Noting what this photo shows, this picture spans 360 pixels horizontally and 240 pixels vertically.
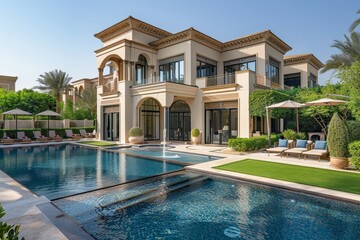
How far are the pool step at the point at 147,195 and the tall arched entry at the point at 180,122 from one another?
1385cm

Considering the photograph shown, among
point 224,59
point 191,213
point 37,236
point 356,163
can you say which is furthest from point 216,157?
point 224,59

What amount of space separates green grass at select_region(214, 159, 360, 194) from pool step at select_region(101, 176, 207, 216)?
200 cm

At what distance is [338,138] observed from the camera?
9766 mm

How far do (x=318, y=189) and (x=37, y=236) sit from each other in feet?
24.0

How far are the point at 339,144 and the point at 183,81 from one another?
14.4 m

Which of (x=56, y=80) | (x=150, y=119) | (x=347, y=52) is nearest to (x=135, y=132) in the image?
(x=150, y=119)

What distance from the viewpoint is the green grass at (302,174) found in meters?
7.48

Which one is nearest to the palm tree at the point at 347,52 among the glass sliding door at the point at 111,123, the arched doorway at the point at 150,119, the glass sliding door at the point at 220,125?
the glass sliding door at the point at 220,125

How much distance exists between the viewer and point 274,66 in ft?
77.3

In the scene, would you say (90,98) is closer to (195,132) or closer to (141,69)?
(141,69)

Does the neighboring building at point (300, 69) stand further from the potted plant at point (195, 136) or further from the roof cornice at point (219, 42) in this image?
the potted plant at point (195, 136)

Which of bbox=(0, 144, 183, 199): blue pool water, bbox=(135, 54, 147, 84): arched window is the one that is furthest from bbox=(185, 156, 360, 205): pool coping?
bbox=(135, 54, 147, 84): arched window

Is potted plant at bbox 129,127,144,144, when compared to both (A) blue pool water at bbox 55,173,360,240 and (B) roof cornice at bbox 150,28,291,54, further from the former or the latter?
(A) blue pool water at bbox 55,173,360,240

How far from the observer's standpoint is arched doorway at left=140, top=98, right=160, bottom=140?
79.1ft
